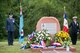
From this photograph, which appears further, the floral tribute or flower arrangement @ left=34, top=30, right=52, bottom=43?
flower arrangement @ left=34, top=30, right=52, bottom=43

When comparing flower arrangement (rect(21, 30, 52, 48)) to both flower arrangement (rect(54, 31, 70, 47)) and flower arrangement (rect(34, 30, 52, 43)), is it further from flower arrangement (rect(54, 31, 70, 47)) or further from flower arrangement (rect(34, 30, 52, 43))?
flower arrangement (rect(54, 31, 70, 47))

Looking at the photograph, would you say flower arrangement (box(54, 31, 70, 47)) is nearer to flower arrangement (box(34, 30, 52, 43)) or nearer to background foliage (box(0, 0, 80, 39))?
flower arrangement (box(34, 30, 52, 43))

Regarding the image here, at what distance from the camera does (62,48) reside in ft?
56.6

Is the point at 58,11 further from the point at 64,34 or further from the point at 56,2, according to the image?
the point at 64,34

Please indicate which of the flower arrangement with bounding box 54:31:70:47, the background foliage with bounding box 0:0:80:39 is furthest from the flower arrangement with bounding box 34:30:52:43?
the background foliage with bounding box 0:0:80:39

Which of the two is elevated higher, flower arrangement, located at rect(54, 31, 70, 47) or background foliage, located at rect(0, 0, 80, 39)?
background foliage, located at rect(0, 0, 80, 39)

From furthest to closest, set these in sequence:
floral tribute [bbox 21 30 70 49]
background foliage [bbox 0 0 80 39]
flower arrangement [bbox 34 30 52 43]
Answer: background foliage [bbox 0 0 80 39] → flower arrangement [bbox 34 30 52 43] → floral tribute [bbox 21 30 70 49]

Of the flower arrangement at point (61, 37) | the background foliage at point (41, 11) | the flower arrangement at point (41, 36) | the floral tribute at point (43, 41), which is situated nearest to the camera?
the floral tribute at point (43, 41)

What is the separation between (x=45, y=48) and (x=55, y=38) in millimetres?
1619

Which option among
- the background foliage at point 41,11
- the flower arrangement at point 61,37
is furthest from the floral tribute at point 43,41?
the background foliage at point 41,11

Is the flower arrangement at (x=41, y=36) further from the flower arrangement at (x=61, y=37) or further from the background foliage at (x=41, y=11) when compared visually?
the background foliage at (x=41, y=11)

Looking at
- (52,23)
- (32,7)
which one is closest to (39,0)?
(32,7)

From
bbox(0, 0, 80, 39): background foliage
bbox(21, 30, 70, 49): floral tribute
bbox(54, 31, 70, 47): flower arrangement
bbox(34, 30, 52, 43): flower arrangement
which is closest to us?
bbox(21, 30, 70, 49): floral tribute

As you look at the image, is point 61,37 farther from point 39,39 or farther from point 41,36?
Answer: point 39,39
